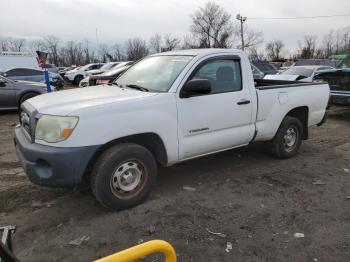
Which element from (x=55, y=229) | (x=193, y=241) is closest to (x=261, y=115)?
(x=193, y=241)

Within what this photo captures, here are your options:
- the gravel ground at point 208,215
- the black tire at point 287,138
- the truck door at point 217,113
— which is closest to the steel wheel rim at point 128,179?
the gravel ground at point 208,215

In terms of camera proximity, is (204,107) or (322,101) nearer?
(204,107)

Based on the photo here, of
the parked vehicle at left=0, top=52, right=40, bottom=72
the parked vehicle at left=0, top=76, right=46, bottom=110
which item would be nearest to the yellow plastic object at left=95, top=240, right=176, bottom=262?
the parked vehicle at left=0, top=76, right=46, bottom=110

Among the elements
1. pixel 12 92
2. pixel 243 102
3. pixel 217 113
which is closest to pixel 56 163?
Result: pixel 217 113

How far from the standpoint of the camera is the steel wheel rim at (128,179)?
13.7 ft

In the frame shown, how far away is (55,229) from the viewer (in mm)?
3920

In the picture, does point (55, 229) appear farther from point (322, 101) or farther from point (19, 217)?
point (322, 101)

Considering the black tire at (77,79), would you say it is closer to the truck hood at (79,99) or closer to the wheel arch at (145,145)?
the truck hood at (79,99)

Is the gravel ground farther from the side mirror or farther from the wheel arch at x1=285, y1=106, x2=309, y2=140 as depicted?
the side mirror

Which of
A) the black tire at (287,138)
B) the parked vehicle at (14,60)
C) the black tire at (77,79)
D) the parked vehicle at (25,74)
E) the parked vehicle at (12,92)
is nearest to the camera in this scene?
the black tire at (287,138)

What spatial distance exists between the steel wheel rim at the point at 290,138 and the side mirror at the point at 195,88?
226cm

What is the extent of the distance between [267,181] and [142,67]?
2439 millimetres

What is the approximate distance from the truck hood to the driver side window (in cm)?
94

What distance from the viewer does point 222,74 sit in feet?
16.9
